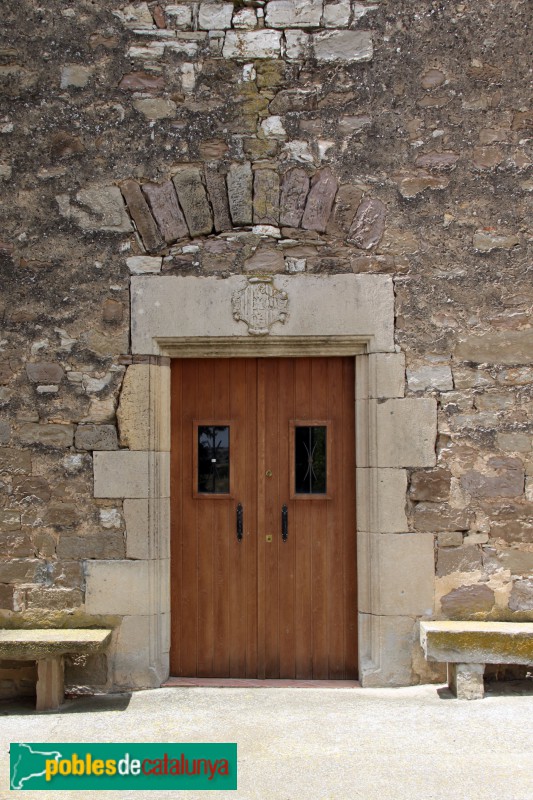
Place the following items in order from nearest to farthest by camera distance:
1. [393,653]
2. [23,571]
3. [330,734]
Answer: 1. [330,734]
2. [393,653]
3. [23,571]

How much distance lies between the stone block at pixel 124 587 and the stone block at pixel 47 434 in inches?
28.5

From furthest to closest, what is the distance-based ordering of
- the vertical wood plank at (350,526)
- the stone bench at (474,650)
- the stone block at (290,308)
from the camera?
the vertical wood plank at (350,526), the stone block at (290,308), the stone bench at (474,650)

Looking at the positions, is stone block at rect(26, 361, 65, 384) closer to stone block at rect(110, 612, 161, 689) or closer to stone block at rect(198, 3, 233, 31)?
stone block at rect(110, 612, 161, 689)

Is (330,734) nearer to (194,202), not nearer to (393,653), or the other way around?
(393,653)

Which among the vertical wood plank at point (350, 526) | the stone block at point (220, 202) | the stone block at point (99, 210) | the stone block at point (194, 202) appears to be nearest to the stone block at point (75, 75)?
the stone block at point (99, 210)

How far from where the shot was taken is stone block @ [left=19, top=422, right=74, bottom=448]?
4.31m

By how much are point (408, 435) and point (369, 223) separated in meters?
1.20

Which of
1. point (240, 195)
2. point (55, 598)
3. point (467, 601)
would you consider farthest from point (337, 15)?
point (55, 598)

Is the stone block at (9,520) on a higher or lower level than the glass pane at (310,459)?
lower

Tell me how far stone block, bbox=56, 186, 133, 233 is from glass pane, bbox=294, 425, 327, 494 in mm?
1535

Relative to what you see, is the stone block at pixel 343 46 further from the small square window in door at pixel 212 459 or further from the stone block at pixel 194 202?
the small square window in door at pixel 212 459

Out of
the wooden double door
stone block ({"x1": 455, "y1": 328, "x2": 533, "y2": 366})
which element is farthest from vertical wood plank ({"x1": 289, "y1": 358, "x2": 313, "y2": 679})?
stone block ({"x1": 455, "y1": 328, "x2": 533, "y2": 366})

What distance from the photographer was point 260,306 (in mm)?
4305

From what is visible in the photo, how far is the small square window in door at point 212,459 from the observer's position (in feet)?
14.7
